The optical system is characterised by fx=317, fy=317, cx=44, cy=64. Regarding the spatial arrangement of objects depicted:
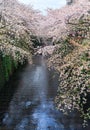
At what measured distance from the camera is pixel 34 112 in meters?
15.0

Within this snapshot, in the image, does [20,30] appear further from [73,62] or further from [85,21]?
[73,62]

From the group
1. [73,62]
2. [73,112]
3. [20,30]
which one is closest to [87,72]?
[73,62]

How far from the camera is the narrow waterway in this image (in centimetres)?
1291

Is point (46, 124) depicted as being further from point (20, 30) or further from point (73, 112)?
point (20, 30)

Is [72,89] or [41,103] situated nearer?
[72,89]

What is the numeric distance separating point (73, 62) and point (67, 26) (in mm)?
4553

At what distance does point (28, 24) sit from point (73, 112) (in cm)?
1110

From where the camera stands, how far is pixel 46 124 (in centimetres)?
1309

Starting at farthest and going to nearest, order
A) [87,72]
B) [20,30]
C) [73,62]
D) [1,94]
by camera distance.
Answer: [1,94]
[20,30]
[73,62]
[87,72]

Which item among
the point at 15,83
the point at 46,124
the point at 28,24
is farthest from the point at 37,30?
the point at 46,124

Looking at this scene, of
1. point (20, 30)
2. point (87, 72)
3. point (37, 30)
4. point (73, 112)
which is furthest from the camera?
point (37, 30)

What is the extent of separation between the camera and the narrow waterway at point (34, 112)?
42.4 feet

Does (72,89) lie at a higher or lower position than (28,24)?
lower

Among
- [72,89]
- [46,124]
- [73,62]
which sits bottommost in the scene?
[46,124]
